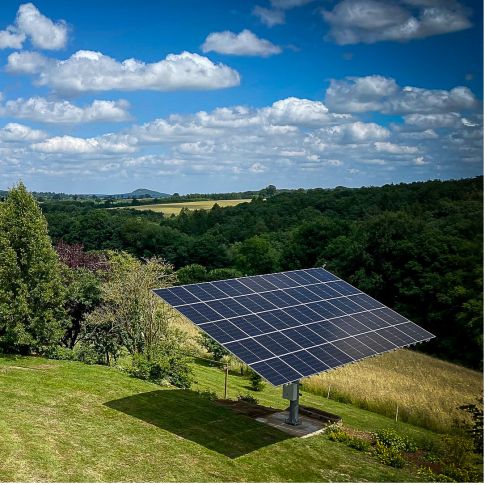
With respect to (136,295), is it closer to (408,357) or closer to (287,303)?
(287,303)

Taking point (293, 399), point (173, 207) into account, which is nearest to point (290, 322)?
point (293, 399)

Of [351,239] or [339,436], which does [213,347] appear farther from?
[351,239]

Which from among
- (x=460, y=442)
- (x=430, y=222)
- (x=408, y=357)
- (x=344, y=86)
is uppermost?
(x=344, y=86)

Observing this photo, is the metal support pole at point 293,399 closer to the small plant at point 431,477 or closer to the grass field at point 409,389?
the small plant at point 431,477

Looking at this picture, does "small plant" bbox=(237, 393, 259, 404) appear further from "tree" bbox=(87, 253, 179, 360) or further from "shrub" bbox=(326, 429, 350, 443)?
"tree" bbox=(87, 253, 179, 360)

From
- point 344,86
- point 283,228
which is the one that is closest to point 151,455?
point 344,86

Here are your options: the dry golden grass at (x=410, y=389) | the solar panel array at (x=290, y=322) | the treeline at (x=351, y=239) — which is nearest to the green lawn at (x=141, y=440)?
the dry golden grass at (x=410, y=389)
